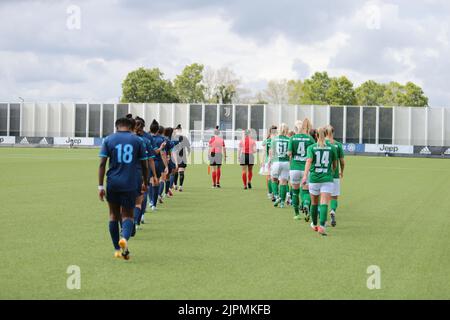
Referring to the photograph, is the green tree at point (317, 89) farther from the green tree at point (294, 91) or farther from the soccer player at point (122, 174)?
the soccer player at point (122, 174)

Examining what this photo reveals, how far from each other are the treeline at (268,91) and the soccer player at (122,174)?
307 ft

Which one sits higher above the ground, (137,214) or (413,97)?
(413,97)

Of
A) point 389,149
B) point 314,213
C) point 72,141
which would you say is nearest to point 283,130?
point 314,213

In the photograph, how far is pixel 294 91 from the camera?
120562 millimetres

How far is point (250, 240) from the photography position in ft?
34.2

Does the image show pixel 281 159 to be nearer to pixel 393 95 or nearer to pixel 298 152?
pixel 298 152

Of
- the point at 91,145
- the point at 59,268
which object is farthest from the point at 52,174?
the point at 91,145

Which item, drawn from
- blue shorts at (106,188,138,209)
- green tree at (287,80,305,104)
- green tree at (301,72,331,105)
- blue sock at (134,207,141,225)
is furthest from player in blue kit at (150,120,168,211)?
green tree at (287,80,305,104)

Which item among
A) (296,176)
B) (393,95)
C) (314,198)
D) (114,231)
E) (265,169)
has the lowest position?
(114,231)

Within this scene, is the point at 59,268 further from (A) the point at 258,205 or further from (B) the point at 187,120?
(B) the point at 187,120

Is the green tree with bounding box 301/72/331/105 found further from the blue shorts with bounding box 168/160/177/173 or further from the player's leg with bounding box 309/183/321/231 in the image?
the player's leg with bounding box 309/183/321/231

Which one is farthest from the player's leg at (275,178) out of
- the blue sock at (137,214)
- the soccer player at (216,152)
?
the soccer player at (216,152)

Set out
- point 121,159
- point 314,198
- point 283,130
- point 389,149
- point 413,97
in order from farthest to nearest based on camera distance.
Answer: point 413,97
point 389,149
point 283,130
point 314,198
point 121,159

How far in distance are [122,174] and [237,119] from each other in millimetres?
71849
